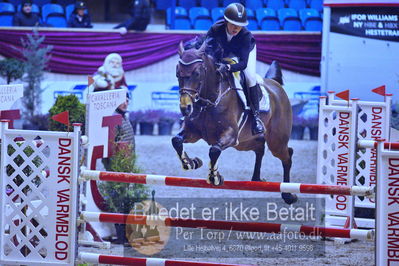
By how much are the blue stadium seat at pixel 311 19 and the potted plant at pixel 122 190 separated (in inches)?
293

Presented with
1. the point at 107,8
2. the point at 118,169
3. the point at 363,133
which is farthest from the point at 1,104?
the point at 107,8

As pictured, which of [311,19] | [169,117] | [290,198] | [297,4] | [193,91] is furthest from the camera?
[297,4]

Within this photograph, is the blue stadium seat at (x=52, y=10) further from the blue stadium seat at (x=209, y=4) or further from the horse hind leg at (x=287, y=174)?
the horse hind leg at (x=287, y=174)

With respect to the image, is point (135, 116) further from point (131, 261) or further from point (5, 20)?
point (131, 261)

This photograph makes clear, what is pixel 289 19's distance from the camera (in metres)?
13.7

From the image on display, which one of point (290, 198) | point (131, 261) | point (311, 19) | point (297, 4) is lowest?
point (131, 261)

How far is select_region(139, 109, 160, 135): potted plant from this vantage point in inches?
485

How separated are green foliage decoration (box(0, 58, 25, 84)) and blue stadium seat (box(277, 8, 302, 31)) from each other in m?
4.56

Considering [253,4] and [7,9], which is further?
[7,9]

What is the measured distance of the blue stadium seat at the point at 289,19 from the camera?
13.6 m

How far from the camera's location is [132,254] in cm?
613

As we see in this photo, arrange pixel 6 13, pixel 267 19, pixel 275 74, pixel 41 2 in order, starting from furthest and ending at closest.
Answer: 1. pixel 41 2
2. pixel 6 13
3. pixel 267 19
4. pixel 275 74

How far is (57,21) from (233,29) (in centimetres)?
1005

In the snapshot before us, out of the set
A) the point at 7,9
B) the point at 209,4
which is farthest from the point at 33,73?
the point at 209,4
